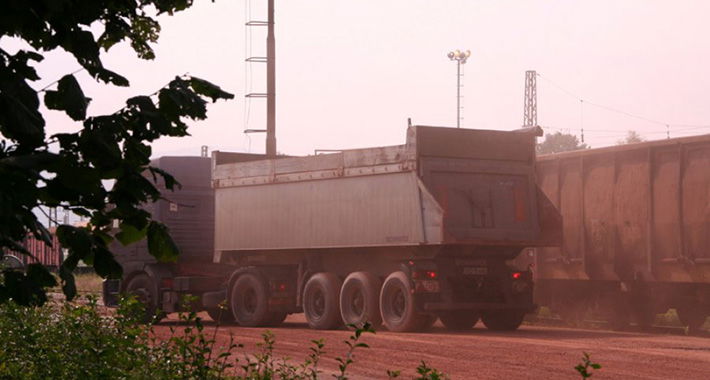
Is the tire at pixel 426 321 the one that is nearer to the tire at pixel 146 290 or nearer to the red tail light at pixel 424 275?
the red tail light at pixel 424 275

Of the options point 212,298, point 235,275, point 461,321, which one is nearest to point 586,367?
point 461,321

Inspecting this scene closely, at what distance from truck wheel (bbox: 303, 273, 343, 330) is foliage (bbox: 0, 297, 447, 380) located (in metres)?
8.92

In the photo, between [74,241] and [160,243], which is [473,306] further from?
[74,241]

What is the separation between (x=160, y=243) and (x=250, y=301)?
20.1 meters

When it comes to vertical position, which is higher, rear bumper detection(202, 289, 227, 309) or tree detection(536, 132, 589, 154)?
tree detection(536, 132, 589, 154)

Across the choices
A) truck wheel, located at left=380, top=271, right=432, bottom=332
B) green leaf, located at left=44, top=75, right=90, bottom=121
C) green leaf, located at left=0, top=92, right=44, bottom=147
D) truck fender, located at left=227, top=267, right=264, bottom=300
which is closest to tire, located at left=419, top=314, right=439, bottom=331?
truck wheel, located at left=380, top=271, right=432, bottom=332

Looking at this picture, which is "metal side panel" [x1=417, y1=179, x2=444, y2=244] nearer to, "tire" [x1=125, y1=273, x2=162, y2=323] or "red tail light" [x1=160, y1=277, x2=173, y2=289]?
"red tail light" [x1=160, y1=277, x2=173, y2=289]

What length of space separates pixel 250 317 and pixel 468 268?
5405 millimetres

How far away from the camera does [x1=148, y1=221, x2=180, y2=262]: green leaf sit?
479 cm

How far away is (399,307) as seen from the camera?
21094mm

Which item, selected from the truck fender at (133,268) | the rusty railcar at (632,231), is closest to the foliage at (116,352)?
the rusty railcar at (632,231)

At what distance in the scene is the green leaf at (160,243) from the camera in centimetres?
479

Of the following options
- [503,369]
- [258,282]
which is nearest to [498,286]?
[258,282]

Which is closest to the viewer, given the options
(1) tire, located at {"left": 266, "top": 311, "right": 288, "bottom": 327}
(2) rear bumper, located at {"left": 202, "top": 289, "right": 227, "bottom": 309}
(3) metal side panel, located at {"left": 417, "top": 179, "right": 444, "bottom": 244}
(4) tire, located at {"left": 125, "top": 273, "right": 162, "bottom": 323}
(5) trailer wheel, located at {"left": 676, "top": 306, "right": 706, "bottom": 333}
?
(3) metal side panel, located at {"left": 417, "top": 179, "right": 444, "bottom": 244}
